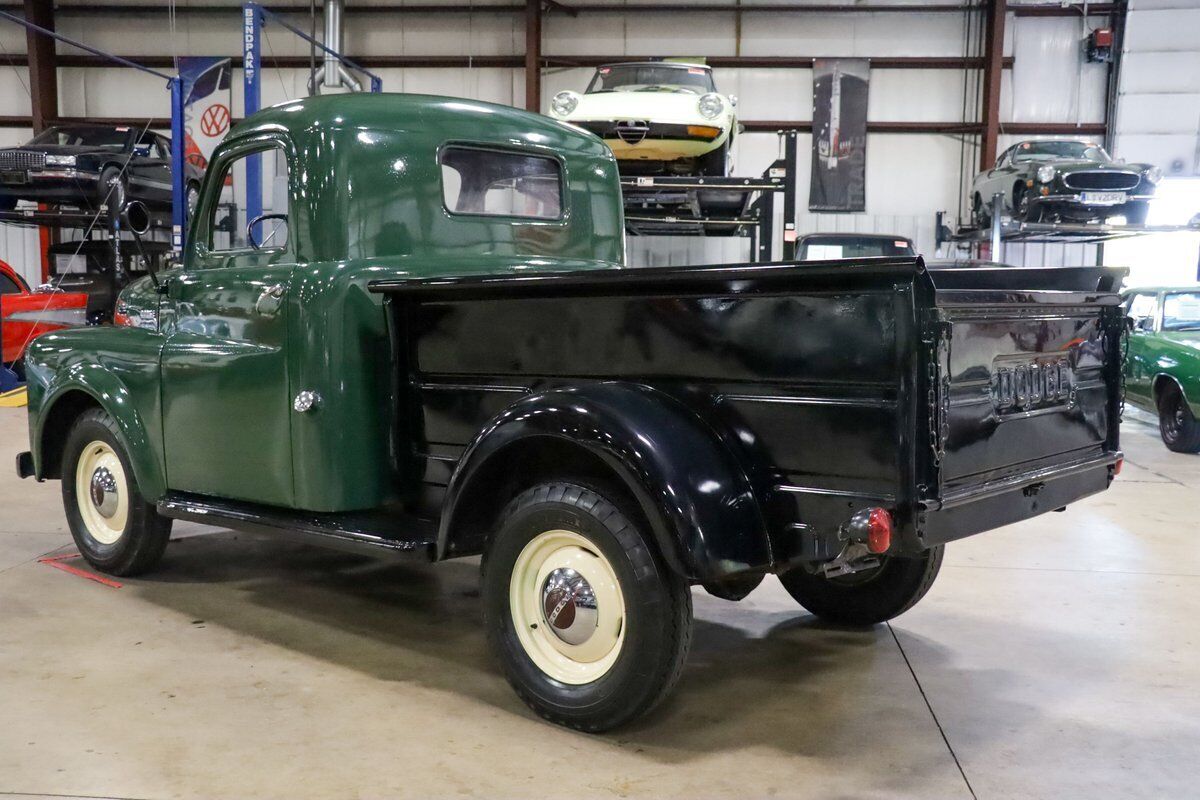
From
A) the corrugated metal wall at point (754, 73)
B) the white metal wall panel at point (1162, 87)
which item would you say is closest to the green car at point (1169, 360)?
the corrugated metal wall at point (754, 73)

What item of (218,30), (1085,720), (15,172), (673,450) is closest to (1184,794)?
(1085,720)

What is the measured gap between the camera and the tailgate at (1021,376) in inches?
103

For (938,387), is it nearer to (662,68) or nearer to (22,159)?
(662,68)

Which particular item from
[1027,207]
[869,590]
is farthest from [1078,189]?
[869,590]

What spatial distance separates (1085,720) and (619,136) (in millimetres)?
7009

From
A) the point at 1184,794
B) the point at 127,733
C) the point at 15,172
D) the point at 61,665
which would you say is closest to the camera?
the point at 1184,794

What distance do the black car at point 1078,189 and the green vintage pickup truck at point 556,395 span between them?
8.94 metres

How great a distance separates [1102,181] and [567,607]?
10.8 meters

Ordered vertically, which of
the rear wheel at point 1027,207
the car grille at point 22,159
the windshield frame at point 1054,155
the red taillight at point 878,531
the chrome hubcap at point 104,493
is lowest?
the chrome hubcap at point 104,493

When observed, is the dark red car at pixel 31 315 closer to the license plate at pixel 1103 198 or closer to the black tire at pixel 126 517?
the black tire at pixel 126 517

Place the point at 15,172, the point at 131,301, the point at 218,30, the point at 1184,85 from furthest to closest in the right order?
the point at 218,30, the point at 1184,85, the point at 15,172, the point at 131,301

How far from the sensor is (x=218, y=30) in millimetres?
16797

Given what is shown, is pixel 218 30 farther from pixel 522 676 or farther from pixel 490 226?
pixel 522 676

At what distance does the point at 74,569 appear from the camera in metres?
4.80
